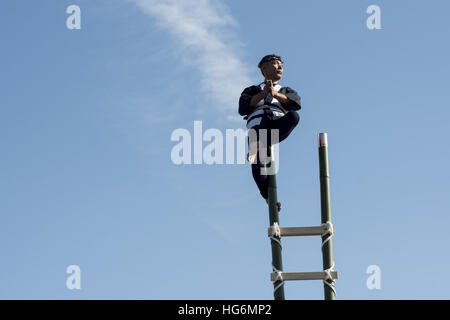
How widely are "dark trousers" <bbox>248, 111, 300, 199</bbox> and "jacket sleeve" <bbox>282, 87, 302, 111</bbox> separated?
0.78 feet

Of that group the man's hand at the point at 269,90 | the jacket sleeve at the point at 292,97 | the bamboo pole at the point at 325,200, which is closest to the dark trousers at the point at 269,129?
the jacket sleeve at the point at 292,97

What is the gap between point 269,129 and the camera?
440 inches

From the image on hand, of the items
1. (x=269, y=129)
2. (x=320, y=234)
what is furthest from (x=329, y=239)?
(x=269, y=129)

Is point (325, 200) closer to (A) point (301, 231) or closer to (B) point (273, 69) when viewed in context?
(A) point (301, 231)

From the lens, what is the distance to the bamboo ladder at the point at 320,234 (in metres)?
9.98

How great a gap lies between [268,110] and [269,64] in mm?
757

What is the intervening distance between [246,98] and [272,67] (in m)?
0.64

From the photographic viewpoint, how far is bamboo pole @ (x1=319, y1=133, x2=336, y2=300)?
9.98 meters

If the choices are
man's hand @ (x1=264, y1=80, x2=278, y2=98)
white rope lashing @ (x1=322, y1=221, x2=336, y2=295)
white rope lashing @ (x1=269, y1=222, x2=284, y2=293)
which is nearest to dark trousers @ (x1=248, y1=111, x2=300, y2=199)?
man's hand @ (x1=264, y1=80, x2=278, y2=98)

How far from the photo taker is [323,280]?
998 cm

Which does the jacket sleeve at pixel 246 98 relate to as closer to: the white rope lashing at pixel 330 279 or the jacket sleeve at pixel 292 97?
the jacket sleeve at pixel 292 97
